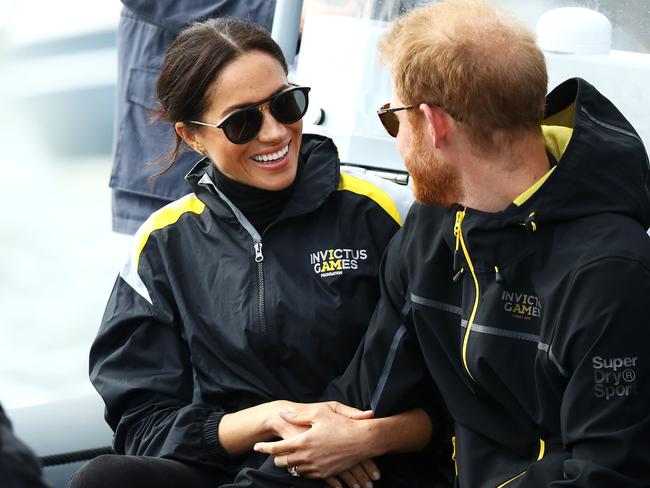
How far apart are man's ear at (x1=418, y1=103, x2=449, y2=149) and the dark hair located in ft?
1.86

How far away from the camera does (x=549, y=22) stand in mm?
2428

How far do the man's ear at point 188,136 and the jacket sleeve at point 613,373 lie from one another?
38.7 inches

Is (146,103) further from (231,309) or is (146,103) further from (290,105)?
(231,309)

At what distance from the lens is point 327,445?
208cm

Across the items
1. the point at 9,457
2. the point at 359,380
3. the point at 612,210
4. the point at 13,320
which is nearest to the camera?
the point at 9,457

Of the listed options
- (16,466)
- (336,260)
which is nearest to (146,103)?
(336,260)

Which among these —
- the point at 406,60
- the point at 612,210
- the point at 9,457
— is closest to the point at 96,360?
the point at 406,60

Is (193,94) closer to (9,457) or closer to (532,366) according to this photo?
(532,366)

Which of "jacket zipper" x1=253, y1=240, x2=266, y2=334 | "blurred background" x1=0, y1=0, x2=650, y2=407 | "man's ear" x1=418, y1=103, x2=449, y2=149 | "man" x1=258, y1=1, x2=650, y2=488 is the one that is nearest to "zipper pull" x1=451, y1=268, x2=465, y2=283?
"man" x1=258, y1=1, x2=650, y2=488

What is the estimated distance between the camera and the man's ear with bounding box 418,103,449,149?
187 centimetres

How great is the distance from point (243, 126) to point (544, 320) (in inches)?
30.7

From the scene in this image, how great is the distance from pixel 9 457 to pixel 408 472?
4.29 feet

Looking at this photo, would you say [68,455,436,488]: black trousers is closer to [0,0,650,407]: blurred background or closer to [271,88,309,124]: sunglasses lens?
[271,88,309,124]: sunglasses lens

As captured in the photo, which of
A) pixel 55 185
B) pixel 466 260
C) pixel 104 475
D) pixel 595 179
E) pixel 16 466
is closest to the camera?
pixel 16 466
